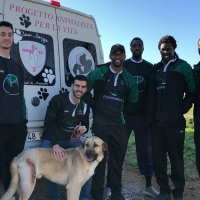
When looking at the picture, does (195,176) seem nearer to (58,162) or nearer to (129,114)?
(129,114)

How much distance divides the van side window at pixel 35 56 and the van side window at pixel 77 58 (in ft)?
0.87

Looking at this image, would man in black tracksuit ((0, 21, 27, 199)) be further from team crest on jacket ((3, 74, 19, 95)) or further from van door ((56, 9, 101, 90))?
van door ((56, 9, 101, 90))

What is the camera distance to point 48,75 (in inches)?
171

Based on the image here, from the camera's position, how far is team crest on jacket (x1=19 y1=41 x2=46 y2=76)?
13.5 ft

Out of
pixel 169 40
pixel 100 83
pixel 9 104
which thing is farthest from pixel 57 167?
pixel 169 40

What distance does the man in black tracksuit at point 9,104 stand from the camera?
3.26 meters

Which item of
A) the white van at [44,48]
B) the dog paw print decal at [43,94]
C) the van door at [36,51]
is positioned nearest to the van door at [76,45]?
the white van at [44,48]

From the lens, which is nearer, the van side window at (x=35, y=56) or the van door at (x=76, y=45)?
the van side window at (x=35, y=56)

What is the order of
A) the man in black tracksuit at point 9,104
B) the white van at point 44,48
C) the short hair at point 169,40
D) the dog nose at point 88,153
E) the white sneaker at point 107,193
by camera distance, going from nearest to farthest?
the man in black tracksuit at point 9,104
the dog nose at point 88,153
the short hair at point 169,40
the white van at point 44,48
the white sneaker at point 107,193

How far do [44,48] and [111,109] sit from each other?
4.61 ft

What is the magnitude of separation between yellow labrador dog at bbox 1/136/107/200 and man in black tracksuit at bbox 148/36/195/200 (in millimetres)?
881

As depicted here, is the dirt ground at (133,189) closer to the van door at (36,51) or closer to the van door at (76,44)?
the van door at (36,51)

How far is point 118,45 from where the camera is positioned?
13.1ft

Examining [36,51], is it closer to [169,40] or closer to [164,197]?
[169,40]
